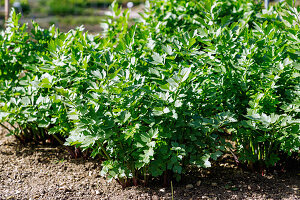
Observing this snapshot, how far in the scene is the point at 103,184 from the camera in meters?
2.75

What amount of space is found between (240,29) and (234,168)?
113 cm

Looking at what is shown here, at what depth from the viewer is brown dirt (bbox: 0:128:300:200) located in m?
2.57

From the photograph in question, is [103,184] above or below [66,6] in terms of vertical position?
below

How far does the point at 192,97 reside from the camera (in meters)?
2.40

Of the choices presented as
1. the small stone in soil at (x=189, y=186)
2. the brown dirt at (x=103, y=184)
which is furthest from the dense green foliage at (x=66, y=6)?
the small stone in soil at (x=189, y=186)

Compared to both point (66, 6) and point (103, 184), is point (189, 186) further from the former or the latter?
point (66, 6)

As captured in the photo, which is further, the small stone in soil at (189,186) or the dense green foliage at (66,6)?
the dense green foliage at (66,6)

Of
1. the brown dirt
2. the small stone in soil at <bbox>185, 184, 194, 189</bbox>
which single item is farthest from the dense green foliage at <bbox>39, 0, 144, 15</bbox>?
the small stone in soil at <bbox>185, 184, 194, 189</bbox>

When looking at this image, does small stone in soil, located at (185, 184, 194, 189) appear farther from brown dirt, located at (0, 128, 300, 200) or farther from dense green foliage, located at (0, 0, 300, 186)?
dense green foliage, located at (0, 0, 300, 186)

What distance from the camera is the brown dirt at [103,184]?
2.57 metres

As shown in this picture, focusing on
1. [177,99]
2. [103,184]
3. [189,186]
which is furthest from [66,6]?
[177,99]

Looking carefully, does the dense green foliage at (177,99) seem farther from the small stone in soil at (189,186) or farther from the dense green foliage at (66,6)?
the dense green foliage at (66,6)

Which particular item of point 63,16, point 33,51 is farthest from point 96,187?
point 63,16

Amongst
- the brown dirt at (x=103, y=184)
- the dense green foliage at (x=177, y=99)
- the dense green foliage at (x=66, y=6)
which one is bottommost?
Result: the brown dirt at (x=103, y=184)
